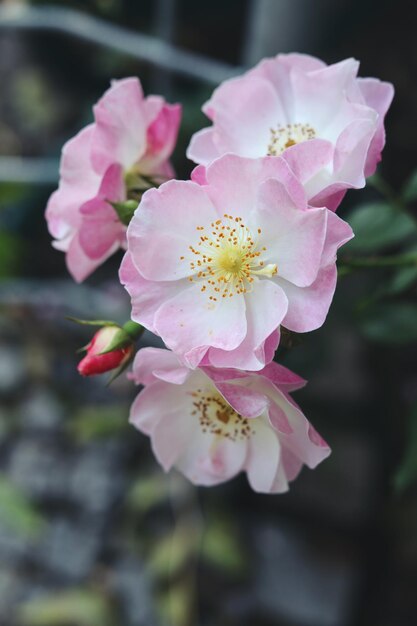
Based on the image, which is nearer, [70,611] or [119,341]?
[119,341]

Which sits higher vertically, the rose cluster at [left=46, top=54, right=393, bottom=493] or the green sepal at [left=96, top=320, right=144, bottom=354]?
the rose cluster at [left=46, top=54, right=393, bottom=493]

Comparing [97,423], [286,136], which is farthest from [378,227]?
[97,423]

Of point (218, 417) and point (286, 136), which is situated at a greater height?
point (286, 136)

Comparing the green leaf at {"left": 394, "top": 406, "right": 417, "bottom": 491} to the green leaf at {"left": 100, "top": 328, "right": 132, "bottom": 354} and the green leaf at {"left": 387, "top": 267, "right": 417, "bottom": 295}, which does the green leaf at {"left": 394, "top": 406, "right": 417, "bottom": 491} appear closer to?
the green leaf at {"left": 387, "top": 267, "right": 417, "bottom": 295}

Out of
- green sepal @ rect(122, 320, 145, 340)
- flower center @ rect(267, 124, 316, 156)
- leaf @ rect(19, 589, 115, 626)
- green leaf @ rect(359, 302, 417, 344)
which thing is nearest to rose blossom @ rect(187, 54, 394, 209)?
flower center @ rect(267, 124, 316, 156)

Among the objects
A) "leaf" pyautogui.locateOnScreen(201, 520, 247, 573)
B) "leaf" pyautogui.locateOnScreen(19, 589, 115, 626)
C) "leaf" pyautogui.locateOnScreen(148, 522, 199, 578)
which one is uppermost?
"leaf" pyautogui.locateOnScreen(201, 520, 247, 573)

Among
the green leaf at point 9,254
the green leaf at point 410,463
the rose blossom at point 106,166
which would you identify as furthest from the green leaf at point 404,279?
the green leaf at point 9,254

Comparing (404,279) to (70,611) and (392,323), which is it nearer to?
(392,323)

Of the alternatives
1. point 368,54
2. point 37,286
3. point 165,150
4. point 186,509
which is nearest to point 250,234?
point 165,150

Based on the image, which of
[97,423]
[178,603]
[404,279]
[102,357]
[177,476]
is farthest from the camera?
[97,423]
